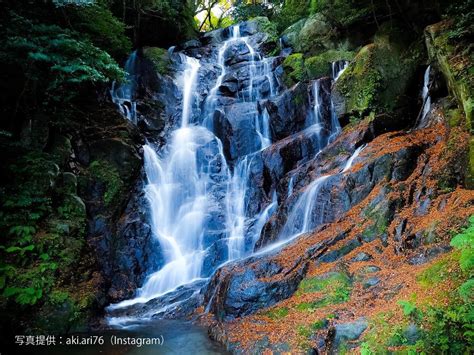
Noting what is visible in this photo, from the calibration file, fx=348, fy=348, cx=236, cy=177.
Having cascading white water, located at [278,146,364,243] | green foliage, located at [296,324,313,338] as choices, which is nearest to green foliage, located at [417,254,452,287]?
green foliage, located at [296,324,313,338]

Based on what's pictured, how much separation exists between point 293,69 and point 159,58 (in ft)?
25.3

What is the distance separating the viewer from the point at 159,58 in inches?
758

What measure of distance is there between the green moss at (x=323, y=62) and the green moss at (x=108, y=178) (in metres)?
9.20

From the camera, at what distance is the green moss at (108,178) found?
11.3m

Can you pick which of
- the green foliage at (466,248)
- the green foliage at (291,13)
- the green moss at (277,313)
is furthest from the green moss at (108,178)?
the green foliage at (291,13)

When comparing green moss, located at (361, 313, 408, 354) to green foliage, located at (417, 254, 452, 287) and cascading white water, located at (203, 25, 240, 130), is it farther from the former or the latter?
cascading white water, located at (203, 25, 240, 130)

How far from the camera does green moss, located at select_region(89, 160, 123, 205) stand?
1126cm

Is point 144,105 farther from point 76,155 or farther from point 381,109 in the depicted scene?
point 381,109

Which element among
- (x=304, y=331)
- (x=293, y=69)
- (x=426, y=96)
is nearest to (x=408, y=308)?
(x=304, y=331)

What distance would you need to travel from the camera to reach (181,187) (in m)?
13.7

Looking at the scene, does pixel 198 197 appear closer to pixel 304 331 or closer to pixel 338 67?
pixel 338 67

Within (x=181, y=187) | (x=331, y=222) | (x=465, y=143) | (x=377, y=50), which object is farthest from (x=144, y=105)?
(x=465, y=143)

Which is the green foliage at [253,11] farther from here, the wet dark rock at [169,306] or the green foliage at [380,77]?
the wet dark rock at [169,306]

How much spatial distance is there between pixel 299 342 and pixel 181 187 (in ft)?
29.9
